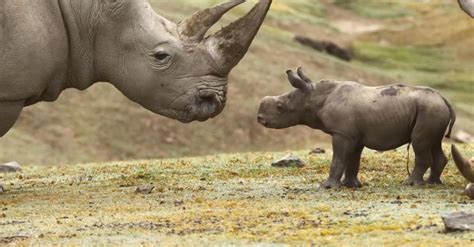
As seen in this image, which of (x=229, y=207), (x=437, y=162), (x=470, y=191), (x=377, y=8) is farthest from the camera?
(x=377, y=8)

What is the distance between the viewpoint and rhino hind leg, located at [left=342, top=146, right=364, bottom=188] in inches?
528

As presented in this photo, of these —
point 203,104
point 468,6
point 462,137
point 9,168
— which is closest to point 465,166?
point 468,6

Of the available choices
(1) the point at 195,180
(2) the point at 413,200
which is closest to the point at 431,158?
(2) the point at 413,200

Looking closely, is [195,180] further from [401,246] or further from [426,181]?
[401,246]

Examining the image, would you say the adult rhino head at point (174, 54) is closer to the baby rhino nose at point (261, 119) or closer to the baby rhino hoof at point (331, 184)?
the baby rhino nose at point (261, 119)

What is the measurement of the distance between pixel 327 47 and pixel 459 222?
3508cm

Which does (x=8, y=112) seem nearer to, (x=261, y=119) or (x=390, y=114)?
(x=261, y=119)

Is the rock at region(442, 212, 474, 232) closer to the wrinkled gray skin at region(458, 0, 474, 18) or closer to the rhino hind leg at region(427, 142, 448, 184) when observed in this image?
the wrinkled gray skin at region(458, 0, 474, 18)

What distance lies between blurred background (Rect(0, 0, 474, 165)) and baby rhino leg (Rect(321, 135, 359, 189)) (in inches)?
577

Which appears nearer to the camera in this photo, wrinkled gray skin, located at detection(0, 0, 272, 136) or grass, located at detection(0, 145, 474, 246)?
grass, located at detection(0, 145, 474, 246)

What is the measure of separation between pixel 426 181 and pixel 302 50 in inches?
1144

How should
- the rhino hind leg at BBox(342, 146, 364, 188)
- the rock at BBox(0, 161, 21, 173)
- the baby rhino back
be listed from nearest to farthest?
the baby rhino back, the rhino hind leg at BBox(342, 146, 364, 188), the rock at BBox(0, 161, 21, 173)

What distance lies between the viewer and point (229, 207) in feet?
39.4

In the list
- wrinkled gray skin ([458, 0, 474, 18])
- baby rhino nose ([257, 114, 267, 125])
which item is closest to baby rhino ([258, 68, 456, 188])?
baby rhino nose ([257, 114, 267, 125])
